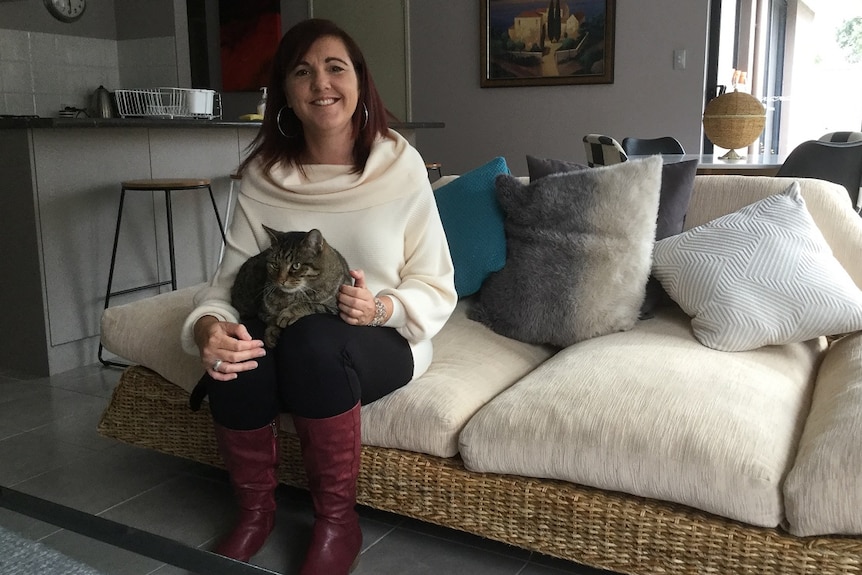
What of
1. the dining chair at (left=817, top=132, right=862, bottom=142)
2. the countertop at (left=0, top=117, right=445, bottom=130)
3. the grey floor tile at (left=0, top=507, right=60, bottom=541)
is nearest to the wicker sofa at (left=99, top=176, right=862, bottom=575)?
the grey floor tile at (left=0, top=507, right=60, bottom=541)

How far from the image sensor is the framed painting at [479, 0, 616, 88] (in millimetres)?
5125

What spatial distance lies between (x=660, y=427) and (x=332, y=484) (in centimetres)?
65

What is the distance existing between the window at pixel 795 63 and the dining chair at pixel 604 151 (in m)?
1.97

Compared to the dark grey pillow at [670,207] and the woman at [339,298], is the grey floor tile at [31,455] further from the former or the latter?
the dark grey pillow at [670,207]

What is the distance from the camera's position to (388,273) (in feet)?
5.85

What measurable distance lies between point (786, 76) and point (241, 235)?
18.6ft

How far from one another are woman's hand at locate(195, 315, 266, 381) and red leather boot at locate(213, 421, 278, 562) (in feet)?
0.57

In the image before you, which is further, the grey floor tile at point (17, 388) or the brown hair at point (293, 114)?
the grey floor tile at point (17, 388)

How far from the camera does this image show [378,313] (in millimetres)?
1629

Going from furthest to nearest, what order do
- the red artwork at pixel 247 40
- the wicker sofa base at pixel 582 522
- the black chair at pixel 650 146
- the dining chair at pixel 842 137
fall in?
the red artwork at pixel 247 40 < the black chair at pixel 650 146 < the dining chair at pixel 842 137 < the wicker sofa base at pixel 582 522

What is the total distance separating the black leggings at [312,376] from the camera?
1.56 meters

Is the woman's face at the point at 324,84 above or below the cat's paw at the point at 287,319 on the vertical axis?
above

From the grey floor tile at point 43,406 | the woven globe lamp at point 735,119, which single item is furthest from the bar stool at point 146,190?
the woven globe lamp at point 735,119

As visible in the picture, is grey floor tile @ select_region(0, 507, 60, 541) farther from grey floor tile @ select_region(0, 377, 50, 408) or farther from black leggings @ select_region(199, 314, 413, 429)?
grey floor tile @ select_region(0, 377, 50, 408)
